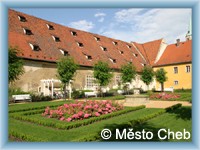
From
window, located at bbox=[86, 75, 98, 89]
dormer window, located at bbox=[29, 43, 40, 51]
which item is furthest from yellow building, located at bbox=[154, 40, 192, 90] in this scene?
dormer window, located at bbox=[29, 43, 40, 51]

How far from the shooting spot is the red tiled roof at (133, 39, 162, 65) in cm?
4316

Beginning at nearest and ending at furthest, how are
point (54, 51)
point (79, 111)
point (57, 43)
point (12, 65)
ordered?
point (79, 111) < point (12, 65) < point (54, 51) < point (57, 43)

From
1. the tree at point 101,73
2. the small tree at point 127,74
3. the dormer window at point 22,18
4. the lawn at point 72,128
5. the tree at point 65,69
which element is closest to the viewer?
the lawn at point 72,128

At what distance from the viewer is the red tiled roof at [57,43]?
2430 centimetres

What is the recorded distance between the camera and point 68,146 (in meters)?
6.70

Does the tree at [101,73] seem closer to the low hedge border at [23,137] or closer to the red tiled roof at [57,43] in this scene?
the red tiled roof at [57,43]

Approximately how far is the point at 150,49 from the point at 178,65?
7.36m

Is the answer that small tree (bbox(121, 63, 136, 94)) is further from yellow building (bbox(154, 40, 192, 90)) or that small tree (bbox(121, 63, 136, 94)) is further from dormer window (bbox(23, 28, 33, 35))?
dormer window (bbox(23, 28, 33, 35))

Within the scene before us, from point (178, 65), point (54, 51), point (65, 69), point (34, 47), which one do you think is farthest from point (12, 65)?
point (178, 65)

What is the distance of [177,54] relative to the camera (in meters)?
40.2

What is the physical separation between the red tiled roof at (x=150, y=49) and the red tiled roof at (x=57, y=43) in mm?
4636

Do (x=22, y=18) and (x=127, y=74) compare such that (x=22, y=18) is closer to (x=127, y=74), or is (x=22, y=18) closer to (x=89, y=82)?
(x=89, y=82)

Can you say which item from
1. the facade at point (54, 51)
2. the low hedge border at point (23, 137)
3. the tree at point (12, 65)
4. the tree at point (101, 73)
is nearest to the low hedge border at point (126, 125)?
the low hedge border at point (23, 137)
